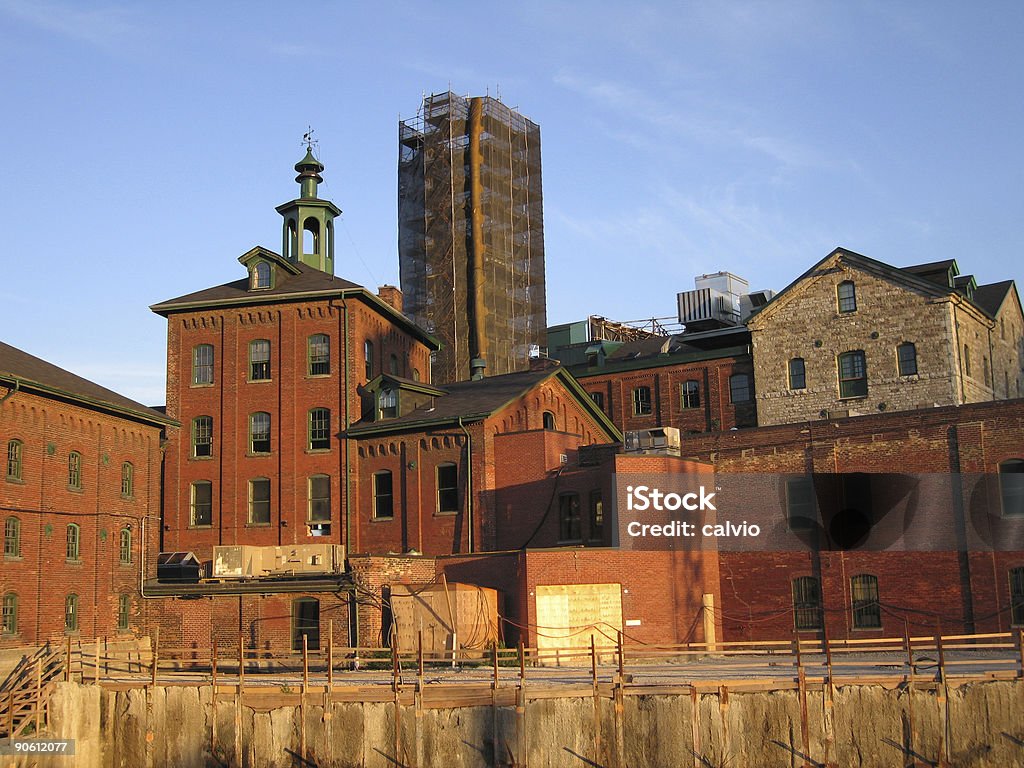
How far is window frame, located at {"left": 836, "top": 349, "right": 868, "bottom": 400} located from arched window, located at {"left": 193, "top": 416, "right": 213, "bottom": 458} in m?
26.6

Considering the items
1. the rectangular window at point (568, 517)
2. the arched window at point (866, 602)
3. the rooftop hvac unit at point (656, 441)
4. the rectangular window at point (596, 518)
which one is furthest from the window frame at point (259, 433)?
the arched window at point (866, 602)

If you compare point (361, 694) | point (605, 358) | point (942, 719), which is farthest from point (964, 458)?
point (605, 358)

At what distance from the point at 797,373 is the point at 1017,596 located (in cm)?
1734

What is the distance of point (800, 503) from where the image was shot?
4003cm

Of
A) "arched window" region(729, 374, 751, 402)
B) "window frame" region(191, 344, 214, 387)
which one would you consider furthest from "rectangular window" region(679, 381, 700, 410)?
"window frame" region(191, 344, 214, 387)

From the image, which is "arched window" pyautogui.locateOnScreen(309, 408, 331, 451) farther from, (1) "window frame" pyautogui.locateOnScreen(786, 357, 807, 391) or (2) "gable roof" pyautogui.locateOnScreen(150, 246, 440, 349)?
(1) "window frame" pyautogui.locateOnScreen(786, 357, 807, 391)

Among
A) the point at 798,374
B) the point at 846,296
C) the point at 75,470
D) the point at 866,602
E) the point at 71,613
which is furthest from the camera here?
the point at 798,374


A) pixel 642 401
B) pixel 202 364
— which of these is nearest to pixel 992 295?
pixel 642 401

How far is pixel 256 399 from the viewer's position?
44250 millimetres

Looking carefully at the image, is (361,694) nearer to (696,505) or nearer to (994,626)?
(696,505)

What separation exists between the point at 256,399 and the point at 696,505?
17.3 meters

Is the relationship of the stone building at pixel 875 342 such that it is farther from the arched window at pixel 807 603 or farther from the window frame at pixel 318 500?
the window frame at pixel 318 500

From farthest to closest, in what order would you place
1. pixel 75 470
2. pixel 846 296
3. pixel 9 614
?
pixel 846 296 < pixel 75 470 < pixel 9 614

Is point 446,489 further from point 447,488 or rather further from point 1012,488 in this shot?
point 1012,488
